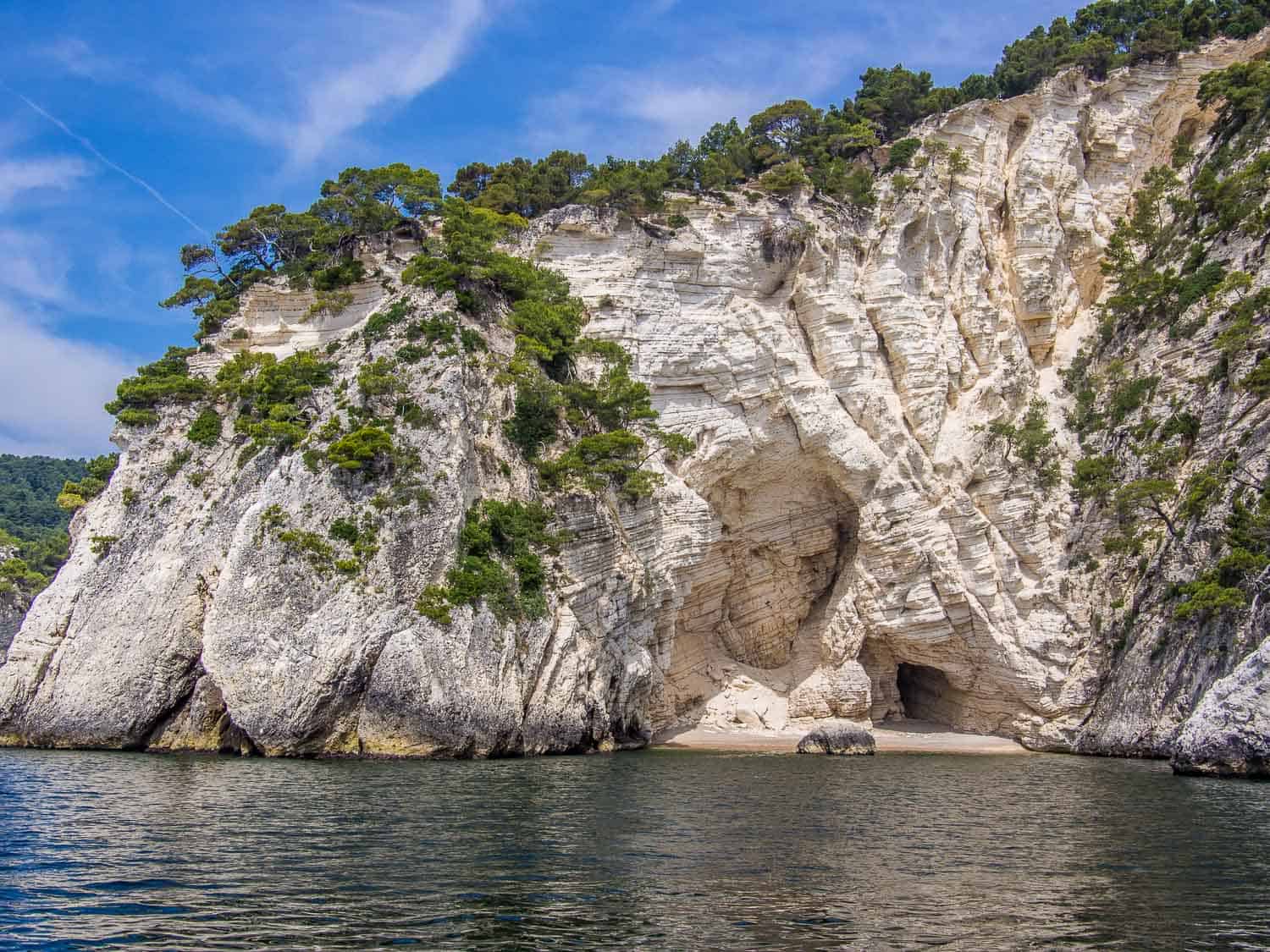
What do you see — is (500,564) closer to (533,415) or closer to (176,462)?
(533,415)

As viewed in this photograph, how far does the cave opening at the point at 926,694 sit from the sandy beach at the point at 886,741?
1274 millimetres

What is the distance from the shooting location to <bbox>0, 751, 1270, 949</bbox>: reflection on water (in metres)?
11.9

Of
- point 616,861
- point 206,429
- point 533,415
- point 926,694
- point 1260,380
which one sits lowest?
point 616,861

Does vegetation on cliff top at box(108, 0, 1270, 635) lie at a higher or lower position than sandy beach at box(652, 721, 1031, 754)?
higher

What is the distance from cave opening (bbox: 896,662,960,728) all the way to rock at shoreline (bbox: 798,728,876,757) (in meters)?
8.73

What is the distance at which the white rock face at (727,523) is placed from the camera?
33656 mm

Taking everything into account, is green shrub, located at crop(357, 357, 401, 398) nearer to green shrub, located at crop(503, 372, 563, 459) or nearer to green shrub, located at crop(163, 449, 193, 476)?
green shrub, located at crop(503, 372, 563, 459)

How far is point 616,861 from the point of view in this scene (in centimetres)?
1614

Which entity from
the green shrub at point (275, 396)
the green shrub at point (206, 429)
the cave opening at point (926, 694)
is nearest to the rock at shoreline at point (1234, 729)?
the cave opening at point (926, 694)

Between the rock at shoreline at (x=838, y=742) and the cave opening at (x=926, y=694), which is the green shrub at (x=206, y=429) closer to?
the rock at shoreline at (x=838, y=742)

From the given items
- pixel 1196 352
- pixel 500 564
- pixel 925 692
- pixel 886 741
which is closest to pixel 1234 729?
pixel 886 741

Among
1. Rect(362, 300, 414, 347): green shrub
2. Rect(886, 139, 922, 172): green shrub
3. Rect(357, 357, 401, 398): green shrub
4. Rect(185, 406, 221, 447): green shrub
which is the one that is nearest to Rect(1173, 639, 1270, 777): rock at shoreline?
Rect(357, 357, 401, 398): green shrub

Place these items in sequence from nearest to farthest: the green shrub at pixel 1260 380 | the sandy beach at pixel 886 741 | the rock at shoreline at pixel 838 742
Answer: the green shrub at pixel 1260 380 < the rock at shoreline at pixel 838 742 < the sandy beach at pixel 886 741

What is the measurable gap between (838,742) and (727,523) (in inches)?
496
